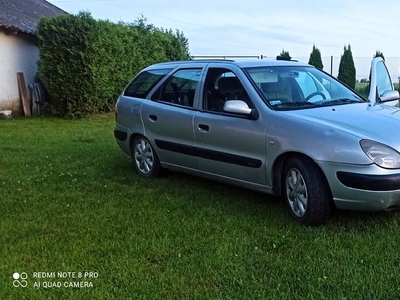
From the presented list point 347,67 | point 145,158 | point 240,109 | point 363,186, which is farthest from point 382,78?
point 347,67

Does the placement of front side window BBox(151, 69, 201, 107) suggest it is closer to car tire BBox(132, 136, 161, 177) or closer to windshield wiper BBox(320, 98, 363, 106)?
car tire BBox(132, 136, 161, 177)

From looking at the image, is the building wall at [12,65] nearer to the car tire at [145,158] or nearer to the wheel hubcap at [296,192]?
the car tire at [145,158]

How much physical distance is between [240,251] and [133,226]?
113cm

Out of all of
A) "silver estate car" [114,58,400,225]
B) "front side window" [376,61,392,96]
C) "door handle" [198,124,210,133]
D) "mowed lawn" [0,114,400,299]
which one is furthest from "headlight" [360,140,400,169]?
"front side window" [376,61,392,96]

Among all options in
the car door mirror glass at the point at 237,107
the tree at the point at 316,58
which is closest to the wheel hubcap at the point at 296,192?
the car door mirror glass at the point at 237,107

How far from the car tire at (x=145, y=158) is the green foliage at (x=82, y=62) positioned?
22.7 ft

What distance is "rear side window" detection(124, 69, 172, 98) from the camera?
20.5 feet

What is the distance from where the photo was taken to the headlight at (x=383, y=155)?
3.81 meters

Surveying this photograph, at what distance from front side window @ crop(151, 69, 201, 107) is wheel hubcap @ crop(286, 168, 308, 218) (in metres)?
1.66

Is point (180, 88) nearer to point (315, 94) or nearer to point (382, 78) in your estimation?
point (315, 94)

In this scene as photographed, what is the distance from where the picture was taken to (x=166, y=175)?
6309 millimetres

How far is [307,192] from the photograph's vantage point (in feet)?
13.6

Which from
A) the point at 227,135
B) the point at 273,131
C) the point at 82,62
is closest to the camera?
the point at 273,131

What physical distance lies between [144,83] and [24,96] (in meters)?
8.42
